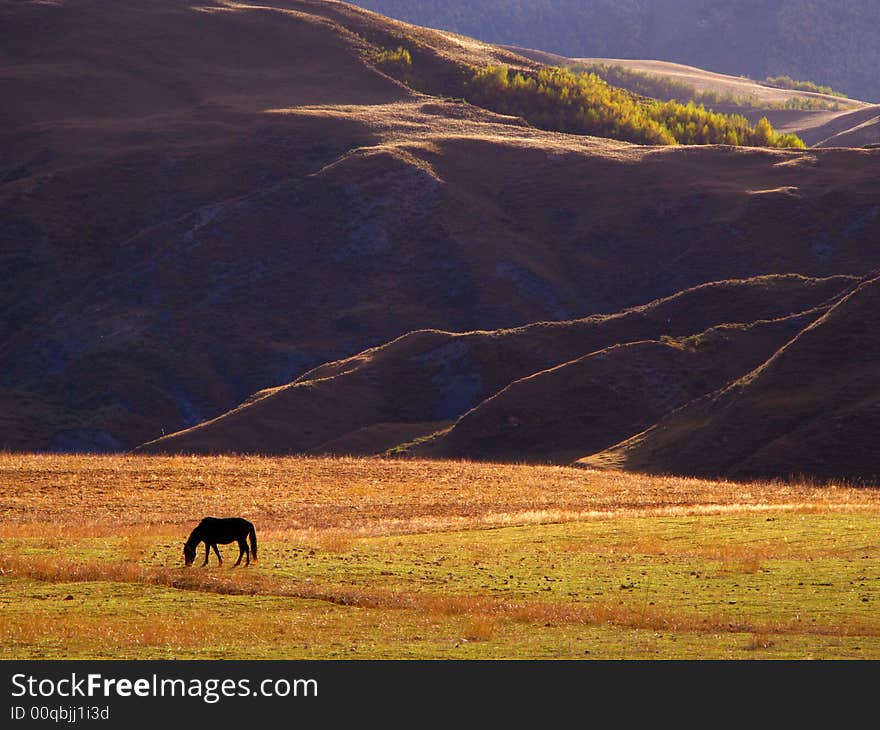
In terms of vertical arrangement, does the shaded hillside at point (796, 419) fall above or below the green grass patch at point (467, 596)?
below

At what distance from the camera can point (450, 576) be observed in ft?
113

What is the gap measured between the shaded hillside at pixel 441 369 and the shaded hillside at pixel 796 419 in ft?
45.2

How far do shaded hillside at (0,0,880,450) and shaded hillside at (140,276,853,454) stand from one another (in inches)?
110

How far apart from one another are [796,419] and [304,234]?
7693 cm

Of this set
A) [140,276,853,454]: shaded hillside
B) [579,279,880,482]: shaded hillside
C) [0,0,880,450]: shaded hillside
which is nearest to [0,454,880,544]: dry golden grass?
[579,279,880,482]: shaded hillside

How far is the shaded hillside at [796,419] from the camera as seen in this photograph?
70375mm

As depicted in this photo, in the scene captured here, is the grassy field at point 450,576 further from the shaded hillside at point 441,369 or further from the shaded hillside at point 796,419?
the shaded hillside at point 441,369

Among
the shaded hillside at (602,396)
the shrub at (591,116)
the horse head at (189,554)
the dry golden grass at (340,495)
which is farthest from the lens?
the shrub at (591,116)

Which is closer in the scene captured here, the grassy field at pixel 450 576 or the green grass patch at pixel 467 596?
the green grass patch at pixel 467 596

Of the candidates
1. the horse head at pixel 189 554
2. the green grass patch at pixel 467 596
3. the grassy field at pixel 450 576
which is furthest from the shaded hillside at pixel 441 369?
the horse head at pixel 189 554

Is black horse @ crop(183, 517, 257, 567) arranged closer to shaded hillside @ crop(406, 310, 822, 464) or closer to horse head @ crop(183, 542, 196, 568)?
horse head @ crop(183, 542, 196, 568)

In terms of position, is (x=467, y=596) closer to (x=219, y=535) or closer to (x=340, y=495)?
(x=219, y=535)

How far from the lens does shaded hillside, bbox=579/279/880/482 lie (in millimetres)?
70375

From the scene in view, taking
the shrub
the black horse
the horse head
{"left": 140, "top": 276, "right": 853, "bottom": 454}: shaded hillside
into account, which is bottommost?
{"left": 140, "top": 276, "right": 853, "bottom": 454}: shaded hillside
